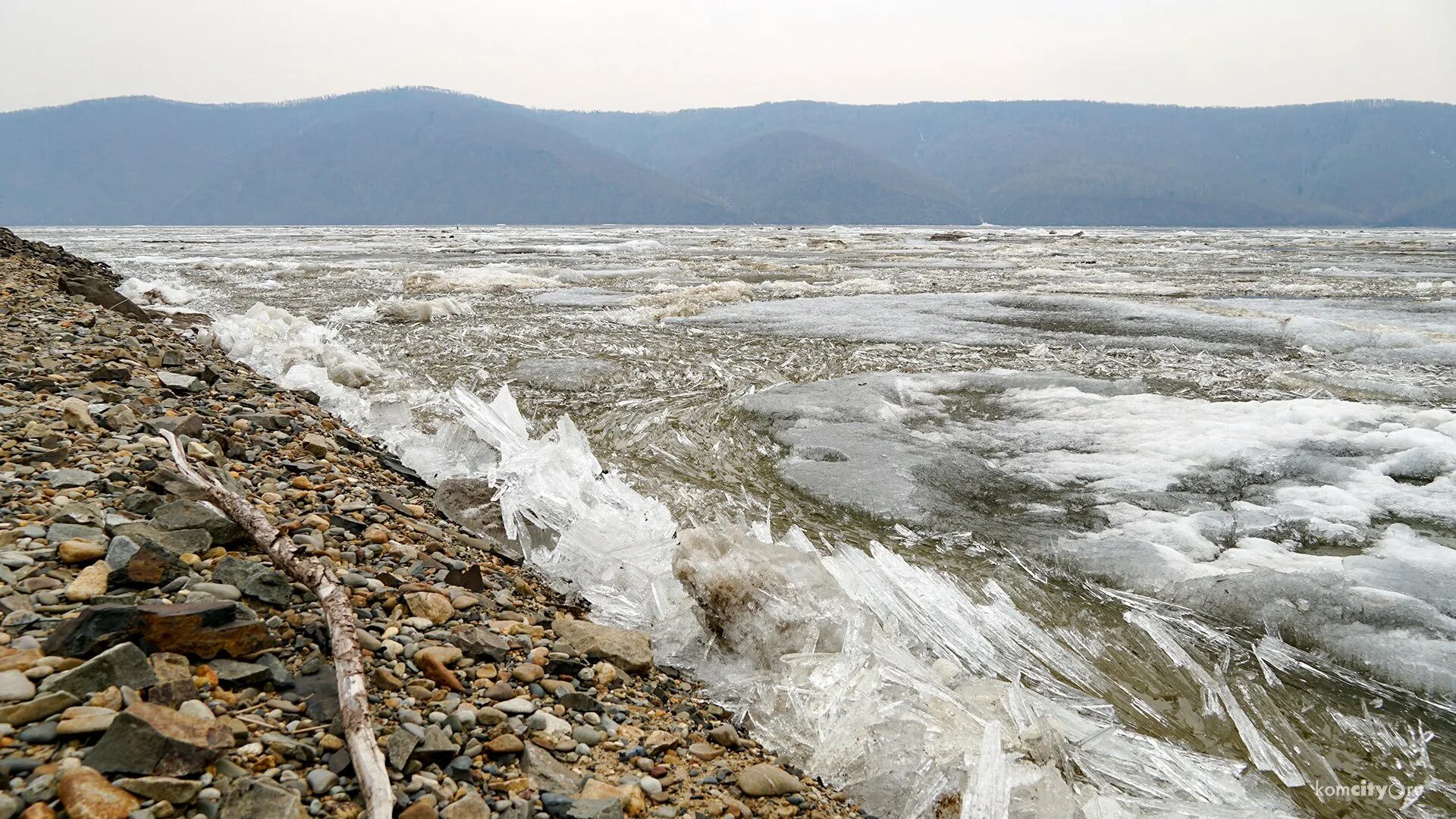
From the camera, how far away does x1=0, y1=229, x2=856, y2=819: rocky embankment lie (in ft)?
5.20

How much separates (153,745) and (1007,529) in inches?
152

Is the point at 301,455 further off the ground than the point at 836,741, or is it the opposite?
the point at 301,455

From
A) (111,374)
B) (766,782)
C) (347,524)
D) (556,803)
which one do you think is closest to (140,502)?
(347,524)

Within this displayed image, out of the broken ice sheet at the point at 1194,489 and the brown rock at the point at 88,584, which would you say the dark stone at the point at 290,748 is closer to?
the brown rock at the point at 88,584

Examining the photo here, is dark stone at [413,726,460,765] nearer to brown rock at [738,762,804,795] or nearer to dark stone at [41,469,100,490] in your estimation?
brown rock at [738,762,804,795]

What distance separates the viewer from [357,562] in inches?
118

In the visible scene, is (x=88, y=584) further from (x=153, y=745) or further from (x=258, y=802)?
(x=258, y=802)

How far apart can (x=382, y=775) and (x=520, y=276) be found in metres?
18.3

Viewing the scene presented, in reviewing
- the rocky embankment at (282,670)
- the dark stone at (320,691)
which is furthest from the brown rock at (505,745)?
the dark stone at (320,691)

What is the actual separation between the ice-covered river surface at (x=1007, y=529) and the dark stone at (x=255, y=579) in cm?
134

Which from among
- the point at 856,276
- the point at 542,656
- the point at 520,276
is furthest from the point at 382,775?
the point at 856,276

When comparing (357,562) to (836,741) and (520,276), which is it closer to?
(836,741)

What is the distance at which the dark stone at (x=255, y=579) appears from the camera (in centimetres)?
236

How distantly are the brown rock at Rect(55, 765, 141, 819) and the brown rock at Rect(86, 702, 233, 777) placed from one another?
4 centimetres
